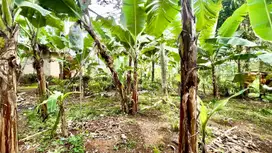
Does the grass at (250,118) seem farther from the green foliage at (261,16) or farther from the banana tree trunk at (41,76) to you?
the banana tree trunk at (41,76)

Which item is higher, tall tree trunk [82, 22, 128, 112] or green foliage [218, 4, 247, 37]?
green foliage [218, 4, 247, 37]

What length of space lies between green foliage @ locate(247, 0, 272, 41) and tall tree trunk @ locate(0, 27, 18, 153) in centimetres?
194

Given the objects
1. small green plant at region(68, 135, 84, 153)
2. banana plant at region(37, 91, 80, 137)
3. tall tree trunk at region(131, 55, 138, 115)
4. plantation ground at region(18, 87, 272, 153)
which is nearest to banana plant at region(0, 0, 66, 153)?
banana plant at region(37, 91, 80, 137)

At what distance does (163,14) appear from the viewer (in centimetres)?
239

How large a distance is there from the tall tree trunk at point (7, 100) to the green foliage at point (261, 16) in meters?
1.94

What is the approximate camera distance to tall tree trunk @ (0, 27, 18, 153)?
138cm

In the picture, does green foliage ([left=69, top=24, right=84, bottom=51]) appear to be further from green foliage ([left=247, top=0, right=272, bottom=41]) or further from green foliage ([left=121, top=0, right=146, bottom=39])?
green foliage ([left=247, top=0, right=272, bottom=41])

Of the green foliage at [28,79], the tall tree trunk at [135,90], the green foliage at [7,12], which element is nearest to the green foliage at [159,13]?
the tall tree trunk at [135,90]

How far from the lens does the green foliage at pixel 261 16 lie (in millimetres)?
1591

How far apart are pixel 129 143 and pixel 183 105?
1111mm

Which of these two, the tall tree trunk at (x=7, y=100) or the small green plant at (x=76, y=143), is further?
the small green plant at (x=76, y=143)

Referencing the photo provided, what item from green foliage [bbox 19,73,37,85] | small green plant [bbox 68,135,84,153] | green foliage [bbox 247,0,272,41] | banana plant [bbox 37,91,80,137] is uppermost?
green foliage [bbox 247,0,272,41]

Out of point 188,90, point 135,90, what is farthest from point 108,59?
point 188,90

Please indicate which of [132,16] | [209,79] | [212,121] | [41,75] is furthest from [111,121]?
[209,79]
